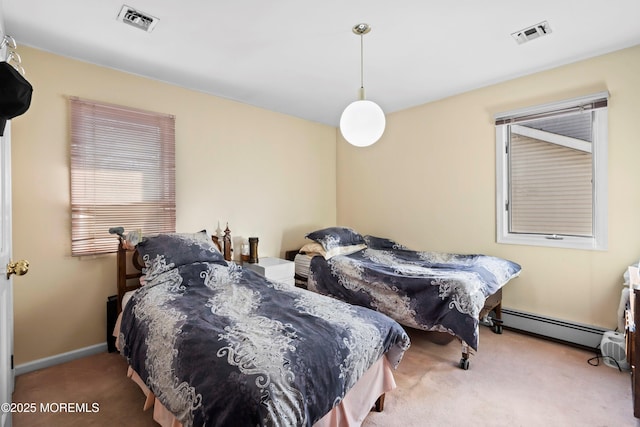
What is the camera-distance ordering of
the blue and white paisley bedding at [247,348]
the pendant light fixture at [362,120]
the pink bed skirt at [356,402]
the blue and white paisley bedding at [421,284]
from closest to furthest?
the blue and white paisley bedding at [247,348] → the pink bed skirt at [356,402] → the pendant light fixture at [362,120] → the blue and white paisley bedding at [421,284]

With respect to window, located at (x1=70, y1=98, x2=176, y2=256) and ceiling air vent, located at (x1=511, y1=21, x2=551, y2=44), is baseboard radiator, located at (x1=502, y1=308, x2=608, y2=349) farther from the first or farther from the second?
window, located at (x1=70, y1=98, x2=176, y2=256)

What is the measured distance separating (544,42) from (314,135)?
108 inches

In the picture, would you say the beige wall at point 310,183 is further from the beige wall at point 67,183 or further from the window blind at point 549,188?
the window blind at point 549,188

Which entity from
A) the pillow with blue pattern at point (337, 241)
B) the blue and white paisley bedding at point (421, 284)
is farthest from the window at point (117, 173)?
the blue and white paisley bedding at point (421, 284)

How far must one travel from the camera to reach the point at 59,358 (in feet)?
7.96

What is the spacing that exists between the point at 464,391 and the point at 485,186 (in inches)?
81.3

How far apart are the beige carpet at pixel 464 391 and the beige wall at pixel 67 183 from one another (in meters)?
0.49

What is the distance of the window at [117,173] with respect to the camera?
8.13 feet

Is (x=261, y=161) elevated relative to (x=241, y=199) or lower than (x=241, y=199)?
elevated

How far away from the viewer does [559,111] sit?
108 inches

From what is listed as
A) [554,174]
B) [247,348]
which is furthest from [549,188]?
[247,348]

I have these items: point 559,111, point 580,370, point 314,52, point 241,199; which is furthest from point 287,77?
point 580,370

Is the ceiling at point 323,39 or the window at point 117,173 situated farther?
the window at point 117,173

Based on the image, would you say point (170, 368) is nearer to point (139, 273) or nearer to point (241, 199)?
point (139, 273)
